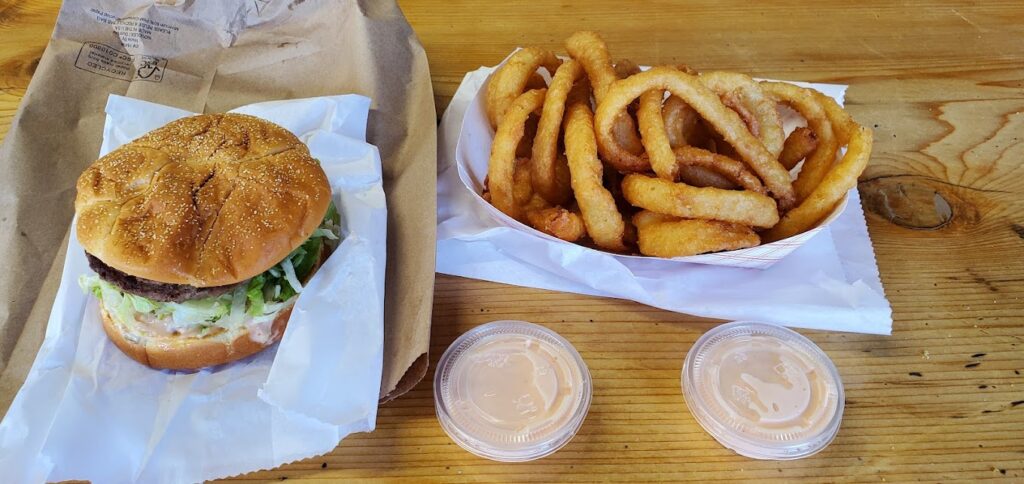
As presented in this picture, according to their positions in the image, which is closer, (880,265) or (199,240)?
(199,240)

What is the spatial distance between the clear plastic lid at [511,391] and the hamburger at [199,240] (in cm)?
38

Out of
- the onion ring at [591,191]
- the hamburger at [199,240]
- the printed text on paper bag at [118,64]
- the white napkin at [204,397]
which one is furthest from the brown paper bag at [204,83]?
the onion ring at [591,191]

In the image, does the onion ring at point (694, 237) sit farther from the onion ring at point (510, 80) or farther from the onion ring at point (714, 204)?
the onion ring at point (510, 80)

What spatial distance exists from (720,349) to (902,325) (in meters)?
0.43

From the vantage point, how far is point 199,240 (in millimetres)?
1348

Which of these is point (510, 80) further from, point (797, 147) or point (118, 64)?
point (118, 64)

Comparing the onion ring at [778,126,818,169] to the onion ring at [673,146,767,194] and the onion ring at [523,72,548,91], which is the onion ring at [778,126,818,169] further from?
the onion ring at [523,72,548,91]

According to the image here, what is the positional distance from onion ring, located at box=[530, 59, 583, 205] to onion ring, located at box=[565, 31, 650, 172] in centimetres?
5

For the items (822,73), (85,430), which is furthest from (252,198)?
(822,73)

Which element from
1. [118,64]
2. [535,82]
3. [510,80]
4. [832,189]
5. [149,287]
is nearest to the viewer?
[149,287]

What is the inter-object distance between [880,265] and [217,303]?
1450mm

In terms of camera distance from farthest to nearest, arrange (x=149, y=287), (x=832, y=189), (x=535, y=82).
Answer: (x=535, y=82) → (x=832, y=189) → (x=149, y=287)

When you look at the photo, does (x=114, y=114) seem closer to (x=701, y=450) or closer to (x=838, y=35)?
(x=701, y=450)

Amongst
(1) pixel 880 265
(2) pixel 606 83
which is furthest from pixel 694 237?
(1) pixel 880 265
